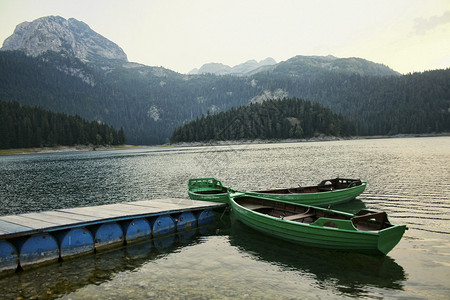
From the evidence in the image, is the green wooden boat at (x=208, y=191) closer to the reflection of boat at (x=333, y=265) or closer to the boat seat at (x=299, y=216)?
the reflection of boat at (x=333, y=265)

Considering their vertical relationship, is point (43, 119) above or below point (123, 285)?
above

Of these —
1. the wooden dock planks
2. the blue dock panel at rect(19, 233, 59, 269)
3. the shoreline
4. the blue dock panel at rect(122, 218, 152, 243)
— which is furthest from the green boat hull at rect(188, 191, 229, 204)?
the shoreline

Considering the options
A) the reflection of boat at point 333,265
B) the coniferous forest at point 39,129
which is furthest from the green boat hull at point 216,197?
the coniferous forest at point 39,129

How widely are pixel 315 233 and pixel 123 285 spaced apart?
9.70 m

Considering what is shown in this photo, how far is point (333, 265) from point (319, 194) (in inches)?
479

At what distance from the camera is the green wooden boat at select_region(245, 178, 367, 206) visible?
24.5 m

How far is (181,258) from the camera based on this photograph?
1556 centimetres

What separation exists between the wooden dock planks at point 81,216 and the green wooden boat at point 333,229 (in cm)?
490

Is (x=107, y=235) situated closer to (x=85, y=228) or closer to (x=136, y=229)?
(x=85, y=228)

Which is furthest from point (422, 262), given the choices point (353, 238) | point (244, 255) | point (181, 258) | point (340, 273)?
point (181, 258)

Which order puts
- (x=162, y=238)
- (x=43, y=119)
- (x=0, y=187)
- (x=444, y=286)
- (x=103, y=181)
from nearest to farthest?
(x=444, y=286) < (x=162, y=238) < (x=0, y=187) < (x=103, y=181) < (x=43, y=119)

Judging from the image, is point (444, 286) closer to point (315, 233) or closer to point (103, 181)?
point (315, 233)

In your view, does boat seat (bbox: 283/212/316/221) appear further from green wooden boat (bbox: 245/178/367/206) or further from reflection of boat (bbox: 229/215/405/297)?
green wooden boat (bbox: 245/178/367/206)

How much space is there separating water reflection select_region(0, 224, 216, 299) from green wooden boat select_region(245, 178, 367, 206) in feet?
30.5
